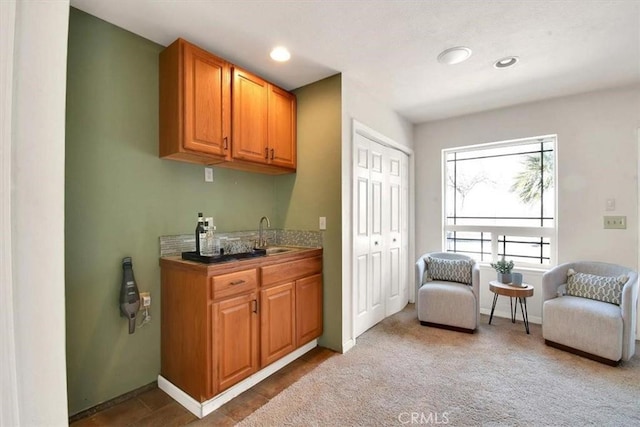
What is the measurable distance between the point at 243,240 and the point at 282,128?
1.12 meters

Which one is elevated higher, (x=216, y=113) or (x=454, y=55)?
(x=454, y=55)

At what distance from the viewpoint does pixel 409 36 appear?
209 centimetres

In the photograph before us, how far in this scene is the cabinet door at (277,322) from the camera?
2.19 meters

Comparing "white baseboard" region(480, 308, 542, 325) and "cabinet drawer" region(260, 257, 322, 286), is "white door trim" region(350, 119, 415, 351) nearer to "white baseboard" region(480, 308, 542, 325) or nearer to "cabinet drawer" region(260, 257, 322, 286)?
"cabinet drawer" region(260, 257, 322, 286)

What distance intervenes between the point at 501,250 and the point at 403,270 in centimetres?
122

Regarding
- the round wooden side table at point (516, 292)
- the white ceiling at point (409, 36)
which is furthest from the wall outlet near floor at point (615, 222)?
the white ceiling at point (409, 36)

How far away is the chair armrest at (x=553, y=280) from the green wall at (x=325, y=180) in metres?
2.05

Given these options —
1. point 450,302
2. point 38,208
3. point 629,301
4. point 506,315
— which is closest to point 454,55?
point 450,302

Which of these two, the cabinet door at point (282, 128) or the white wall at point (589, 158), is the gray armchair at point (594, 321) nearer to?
the white wall at point (589, 158)

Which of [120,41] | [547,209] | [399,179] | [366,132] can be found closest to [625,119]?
[547,209]

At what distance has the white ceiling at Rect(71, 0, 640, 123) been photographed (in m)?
1.78

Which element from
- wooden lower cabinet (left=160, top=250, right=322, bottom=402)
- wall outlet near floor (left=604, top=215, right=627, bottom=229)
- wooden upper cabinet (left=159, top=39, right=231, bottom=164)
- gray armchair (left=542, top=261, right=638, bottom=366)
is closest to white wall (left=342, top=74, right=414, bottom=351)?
wooden lower cabinet (left=160, top=250, right=322, bottom=402)

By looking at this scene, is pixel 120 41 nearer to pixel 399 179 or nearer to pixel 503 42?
pixel 503 42

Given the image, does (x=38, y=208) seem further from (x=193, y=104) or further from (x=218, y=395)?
(x=218, y=395)
